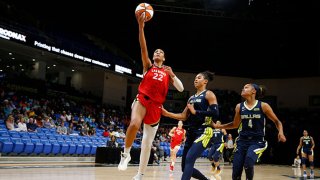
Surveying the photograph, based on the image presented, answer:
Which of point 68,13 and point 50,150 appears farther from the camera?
point 68,13

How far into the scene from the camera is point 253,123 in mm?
6215

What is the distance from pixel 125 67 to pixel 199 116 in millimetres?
21284

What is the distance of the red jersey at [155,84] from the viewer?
5785 millimetres

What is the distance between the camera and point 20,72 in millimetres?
26672

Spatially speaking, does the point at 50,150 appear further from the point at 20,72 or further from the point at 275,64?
the point at 275,64

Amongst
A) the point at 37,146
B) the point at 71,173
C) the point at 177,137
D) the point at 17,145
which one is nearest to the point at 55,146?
the point at 37,146

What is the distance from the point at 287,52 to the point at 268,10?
20.6ft

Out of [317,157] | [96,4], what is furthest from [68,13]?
[317,157]

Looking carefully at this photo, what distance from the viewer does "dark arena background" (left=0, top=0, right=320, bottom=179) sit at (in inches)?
686

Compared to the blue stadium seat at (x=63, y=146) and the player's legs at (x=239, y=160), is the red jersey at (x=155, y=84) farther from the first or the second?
the blue stadium seat at (x=63, y=146)

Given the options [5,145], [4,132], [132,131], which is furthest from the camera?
[4,132]

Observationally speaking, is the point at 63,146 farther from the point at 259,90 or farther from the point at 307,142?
the point at 259,90

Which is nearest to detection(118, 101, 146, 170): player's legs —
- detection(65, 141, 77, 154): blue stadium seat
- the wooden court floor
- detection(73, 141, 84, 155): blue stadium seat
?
the wooden court floor

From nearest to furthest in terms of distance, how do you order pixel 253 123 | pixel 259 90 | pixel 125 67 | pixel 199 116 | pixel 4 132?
1. pixel 199 116
2. pixel 253 123
3. pixel 259 90
4. pixel 4 132
5. pixel 125 67
